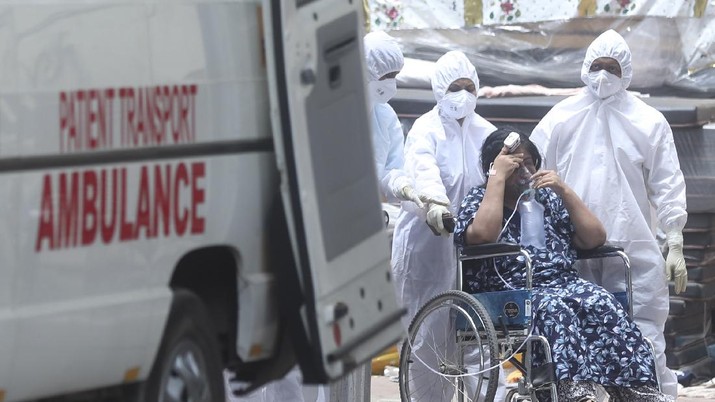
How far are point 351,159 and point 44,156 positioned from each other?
1344 mm

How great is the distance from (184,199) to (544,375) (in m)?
3.17

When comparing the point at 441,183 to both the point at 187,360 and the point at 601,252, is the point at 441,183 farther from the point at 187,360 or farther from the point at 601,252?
the point at 187,360

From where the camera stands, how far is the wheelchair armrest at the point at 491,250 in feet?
26.9

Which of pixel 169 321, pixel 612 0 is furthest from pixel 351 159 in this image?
pixel 612 0

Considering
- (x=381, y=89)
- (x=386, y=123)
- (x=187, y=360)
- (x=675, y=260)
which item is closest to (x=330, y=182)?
(x=187, y=360)

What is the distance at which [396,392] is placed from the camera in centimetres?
1049

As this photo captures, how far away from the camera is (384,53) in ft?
30.8

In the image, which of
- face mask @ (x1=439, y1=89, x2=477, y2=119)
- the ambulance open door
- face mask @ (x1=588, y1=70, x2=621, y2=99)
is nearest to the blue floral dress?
face mask @ (x1=439, y1=89, x2=477, y2=119)

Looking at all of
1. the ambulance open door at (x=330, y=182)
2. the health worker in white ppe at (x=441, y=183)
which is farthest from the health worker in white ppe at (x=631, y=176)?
the ambulance open door at (x=330, y=182)

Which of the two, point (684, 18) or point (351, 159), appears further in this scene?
point (684, 18)

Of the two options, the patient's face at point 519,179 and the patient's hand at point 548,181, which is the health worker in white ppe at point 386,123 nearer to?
the patient's face at point 519,179

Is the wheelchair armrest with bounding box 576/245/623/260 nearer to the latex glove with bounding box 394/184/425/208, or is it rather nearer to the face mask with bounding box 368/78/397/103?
the latex glove with bounding box 394/184/425/208

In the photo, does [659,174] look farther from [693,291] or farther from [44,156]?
[44,156]

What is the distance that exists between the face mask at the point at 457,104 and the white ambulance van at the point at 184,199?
10.8ft
